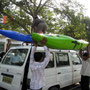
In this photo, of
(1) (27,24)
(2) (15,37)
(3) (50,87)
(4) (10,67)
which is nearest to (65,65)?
(3) (50,87)

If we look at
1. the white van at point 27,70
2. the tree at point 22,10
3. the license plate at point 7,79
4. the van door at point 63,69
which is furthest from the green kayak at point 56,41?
the tree at point 22,10

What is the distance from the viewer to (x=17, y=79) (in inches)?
117

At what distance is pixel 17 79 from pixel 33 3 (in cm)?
637

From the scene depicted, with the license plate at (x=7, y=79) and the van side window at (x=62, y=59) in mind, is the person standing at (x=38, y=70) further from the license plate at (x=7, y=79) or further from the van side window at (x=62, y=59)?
the van side window at (x=62, y=59)

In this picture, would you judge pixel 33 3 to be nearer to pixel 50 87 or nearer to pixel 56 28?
pixel 56 28

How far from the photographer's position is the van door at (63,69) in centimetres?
363

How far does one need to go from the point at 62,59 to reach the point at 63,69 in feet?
1.16

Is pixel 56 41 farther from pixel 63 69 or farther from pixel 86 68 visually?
pixel 86 68

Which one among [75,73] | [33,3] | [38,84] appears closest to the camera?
[38,84]

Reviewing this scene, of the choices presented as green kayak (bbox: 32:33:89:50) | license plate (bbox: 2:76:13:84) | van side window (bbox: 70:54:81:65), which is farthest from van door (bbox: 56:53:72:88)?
license plate (bbox: 2:76:13:84)

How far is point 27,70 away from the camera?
2992 millimetres

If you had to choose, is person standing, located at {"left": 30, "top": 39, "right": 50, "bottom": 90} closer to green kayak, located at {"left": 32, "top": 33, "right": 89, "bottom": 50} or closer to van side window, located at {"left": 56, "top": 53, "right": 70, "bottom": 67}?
green kayak, located at {"left": 32, "top": 33, "right": 89, "bottom": 50}

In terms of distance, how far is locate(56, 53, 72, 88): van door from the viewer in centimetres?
363

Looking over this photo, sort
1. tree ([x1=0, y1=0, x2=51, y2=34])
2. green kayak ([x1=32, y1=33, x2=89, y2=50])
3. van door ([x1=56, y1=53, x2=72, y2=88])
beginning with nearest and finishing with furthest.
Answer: green kayak ([x1=32, y1=33, x2=89, y2=50])
van door ([x1=56, y1=53, x2=72, y2=88])
tree ([x1=0, y1=0, x2=51, y2=34])
